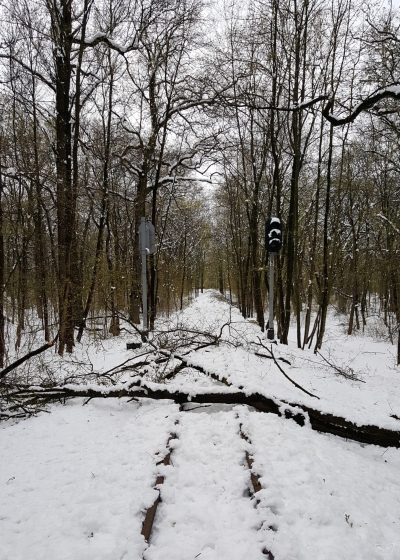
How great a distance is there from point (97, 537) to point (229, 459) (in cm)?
161

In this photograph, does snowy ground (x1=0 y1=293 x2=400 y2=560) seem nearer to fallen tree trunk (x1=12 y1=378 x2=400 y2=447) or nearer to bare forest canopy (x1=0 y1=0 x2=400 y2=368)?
fallen tree trunk (x1=12 y1=378 x2=400 y2=447)

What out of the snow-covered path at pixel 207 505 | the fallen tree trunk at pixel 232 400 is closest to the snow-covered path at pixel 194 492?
the snow-covered path at pixel 207 505

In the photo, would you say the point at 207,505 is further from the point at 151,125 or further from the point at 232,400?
the point at 151,125

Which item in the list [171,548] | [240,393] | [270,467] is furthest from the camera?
[240,393]

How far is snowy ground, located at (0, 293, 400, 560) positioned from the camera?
7.26ft

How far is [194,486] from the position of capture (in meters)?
2.95

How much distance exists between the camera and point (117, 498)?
8.87 feet

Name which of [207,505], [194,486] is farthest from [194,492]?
[207,505]

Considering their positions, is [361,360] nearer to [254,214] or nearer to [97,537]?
[254,214]

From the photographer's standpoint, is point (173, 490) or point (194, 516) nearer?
point (194, 516)

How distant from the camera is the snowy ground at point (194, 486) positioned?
7.26ft

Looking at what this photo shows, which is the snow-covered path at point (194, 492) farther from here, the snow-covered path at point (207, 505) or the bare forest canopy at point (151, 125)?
the bare forest canopy at point (151, 125)

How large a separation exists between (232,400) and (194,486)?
1765mm

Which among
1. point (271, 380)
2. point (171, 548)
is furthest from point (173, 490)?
point (271, 380)
